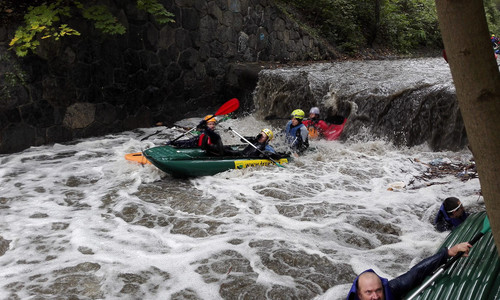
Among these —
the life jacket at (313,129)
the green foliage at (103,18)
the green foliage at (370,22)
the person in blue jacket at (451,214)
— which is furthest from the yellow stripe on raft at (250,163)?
the green foliage at (370,22)

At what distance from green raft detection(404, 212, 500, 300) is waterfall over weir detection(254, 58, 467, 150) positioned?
17.6ft

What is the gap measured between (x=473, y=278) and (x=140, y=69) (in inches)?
330

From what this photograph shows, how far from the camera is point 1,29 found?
7426mm

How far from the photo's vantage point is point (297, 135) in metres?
7.82

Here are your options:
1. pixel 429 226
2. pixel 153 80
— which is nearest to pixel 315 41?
pixel 153 80

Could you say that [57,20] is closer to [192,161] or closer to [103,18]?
[103,18]

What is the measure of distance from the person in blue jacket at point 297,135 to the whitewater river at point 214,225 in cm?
22

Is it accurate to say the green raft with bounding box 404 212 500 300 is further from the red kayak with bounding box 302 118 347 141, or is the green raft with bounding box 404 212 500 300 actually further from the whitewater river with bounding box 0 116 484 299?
the red kayak with bounding box 302 118 347 141

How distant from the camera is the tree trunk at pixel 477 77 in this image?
1138mm

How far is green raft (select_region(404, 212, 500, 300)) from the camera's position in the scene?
2457 millimetres

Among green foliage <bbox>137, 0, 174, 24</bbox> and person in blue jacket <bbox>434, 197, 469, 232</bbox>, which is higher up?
green foliage <bbox>137, 0, 174, 24</bbox>

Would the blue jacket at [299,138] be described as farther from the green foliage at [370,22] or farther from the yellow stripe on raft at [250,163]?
the green foliage at [370,22]

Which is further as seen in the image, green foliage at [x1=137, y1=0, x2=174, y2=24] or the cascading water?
green foliage at [x1=137, y1=0, x2=174, y2=24]

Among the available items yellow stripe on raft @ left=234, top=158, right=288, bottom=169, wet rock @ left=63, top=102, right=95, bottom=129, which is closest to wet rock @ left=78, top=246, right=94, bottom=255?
yellow stripe on raft @ left=234, top=158, right=288, bottom=169
